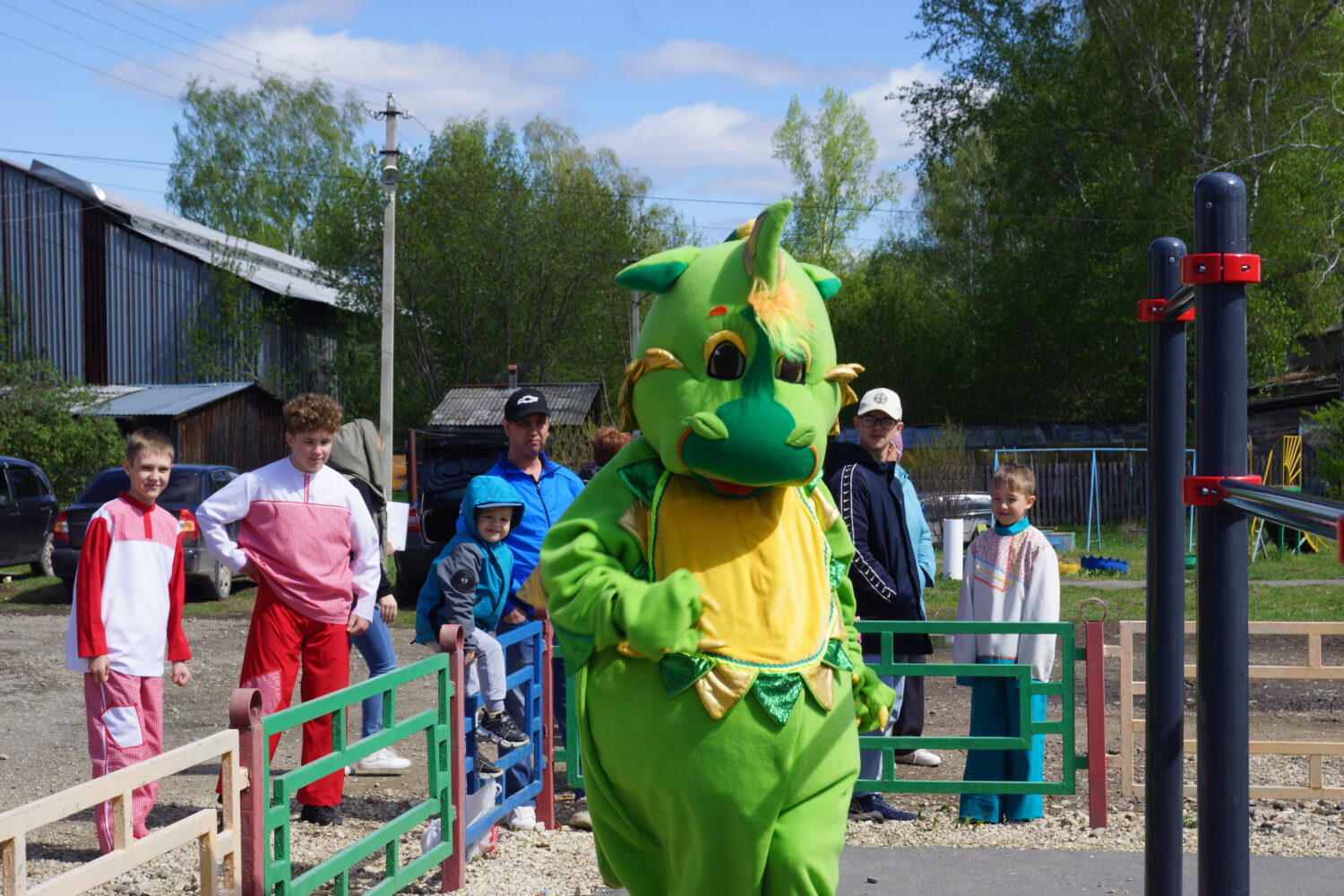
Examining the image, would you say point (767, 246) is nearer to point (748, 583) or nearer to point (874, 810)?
point (748, 583)

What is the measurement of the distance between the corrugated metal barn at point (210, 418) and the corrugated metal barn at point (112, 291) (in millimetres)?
1882

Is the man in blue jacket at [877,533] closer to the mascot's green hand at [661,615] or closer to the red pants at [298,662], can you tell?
the red pants at [298,662]

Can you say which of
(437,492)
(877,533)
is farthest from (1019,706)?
(437,492)

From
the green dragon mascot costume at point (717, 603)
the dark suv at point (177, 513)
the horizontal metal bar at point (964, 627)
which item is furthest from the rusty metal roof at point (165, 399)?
the green dragon mascot costume at point (717, 603)

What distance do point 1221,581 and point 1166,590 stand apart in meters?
0.99

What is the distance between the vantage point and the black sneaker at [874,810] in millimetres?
5871

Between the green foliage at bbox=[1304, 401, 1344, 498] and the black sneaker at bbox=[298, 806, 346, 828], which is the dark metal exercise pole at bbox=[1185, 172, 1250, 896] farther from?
the green foliage at bbox=[1304, 401, 1344, 498]

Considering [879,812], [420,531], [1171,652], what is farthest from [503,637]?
[420,531]

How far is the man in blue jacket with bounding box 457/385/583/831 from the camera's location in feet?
18.4

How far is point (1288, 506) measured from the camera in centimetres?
192

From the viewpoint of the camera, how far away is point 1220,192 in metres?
2.55

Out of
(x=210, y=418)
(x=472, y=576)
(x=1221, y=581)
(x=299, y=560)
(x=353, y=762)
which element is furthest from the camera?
(x=210, y=418)

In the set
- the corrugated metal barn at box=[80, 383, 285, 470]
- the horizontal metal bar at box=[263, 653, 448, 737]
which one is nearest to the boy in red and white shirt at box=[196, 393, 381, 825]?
the horizontal metal bar at box=[263, 653, 448, 737]

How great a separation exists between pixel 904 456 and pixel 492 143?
18.9 metres
